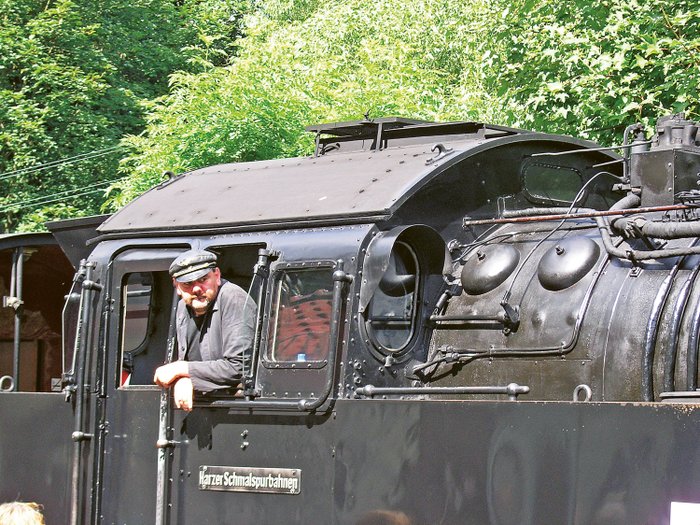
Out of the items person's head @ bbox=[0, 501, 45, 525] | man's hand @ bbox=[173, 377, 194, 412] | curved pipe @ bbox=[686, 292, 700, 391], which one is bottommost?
person's head @ bbox=[0, 501, 45, 525]

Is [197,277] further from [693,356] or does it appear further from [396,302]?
[693,356]

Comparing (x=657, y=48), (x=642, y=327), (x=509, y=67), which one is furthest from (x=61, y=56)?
(x=642, y=327)

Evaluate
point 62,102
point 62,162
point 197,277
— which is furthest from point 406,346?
point 62,102

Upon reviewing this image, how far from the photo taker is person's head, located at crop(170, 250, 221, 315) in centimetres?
666

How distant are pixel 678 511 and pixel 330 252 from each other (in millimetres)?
2408

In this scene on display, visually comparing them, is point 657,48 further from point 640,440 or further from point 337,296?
point 640,440

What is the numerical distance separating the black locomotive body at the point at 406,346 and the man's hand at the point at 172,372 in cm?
23

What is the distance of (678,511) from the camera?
4.77 m

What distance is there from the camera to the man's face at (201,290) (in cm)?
669

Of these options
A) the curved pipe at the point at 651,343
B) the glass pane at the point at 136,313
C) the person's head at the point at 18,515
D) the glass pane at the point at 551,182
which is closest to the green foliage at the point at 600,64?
the glass pane at the point at 551,182

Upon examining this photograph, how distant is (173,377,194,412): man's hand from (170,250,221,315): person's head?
450 mm

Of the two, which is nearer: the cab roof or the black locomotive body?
the black locomotive body

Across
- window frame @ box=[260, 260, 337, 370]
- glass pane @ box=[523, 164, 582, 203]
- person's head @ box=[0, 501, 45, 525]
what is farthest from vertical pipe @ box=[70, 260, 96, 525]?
person's head @ box=[0, 501, 45, 525]

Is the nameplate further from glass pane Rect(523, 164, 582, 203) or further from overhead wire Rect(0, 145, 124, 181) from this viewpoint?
overhead wire Rect(0, 145, 124, 181)
